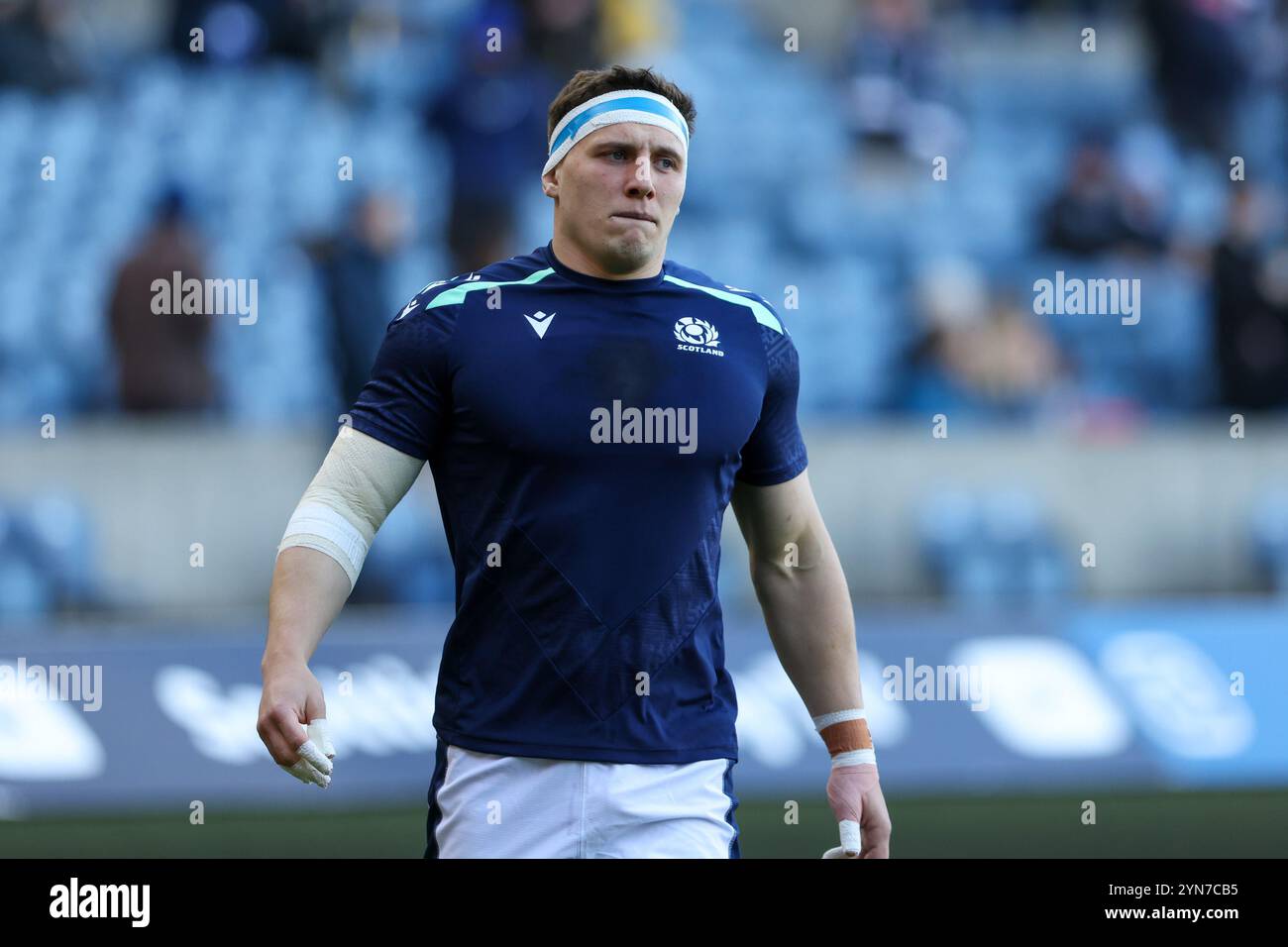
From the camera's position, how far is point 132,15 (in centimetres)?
1418

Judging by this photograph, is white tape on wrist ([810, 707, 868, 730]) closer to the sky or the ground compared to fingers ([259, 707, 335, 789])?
closer to the sky

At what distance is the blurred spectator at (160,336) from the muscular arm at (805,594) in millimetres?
6559

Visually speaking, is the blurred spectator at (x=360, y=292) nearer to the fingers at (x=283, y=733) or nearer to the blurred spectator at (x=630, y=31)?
the blurred spectator at (x=630, y=31)

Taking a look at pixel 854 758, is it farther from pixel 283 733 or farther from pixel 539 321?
pixel 283 733

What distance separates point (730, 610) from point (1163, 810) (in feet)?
7.47

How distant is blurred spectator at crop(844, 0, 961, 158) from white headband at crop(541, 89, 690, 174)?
970 cm

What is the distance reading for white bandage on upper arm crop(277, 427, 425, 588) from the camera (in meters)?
3.60

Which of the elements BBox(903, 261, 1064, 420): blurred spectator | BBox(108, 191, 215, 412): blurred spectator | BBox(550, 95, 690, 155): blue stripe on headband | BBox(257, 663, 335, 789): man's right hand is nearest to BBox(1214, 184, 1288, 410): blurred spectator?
BBox(903, 261, 1064, 420): blurred spectator

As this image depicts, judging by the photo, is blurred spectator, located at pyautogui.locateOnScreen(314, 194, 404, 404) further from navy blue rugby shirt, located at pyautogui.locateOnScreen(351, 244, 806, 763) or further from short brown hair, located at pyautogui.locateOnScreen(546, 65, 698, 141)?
navy blue rugby shirt, located at pyautogui.locateOnScreen(351, 244, 806, 763)

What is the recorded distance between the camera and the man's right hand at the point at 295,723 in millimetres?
3260

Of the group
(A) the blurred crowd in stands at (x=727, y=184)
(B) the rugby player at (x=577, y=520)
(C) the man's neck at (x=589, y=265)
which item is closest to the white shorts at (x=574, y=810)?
(B) the rugby player at (x=577, y=520)

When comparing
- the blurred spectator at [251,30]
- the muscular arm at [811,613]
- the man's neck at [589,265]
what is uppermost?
the blurred spectator at [251,30]
